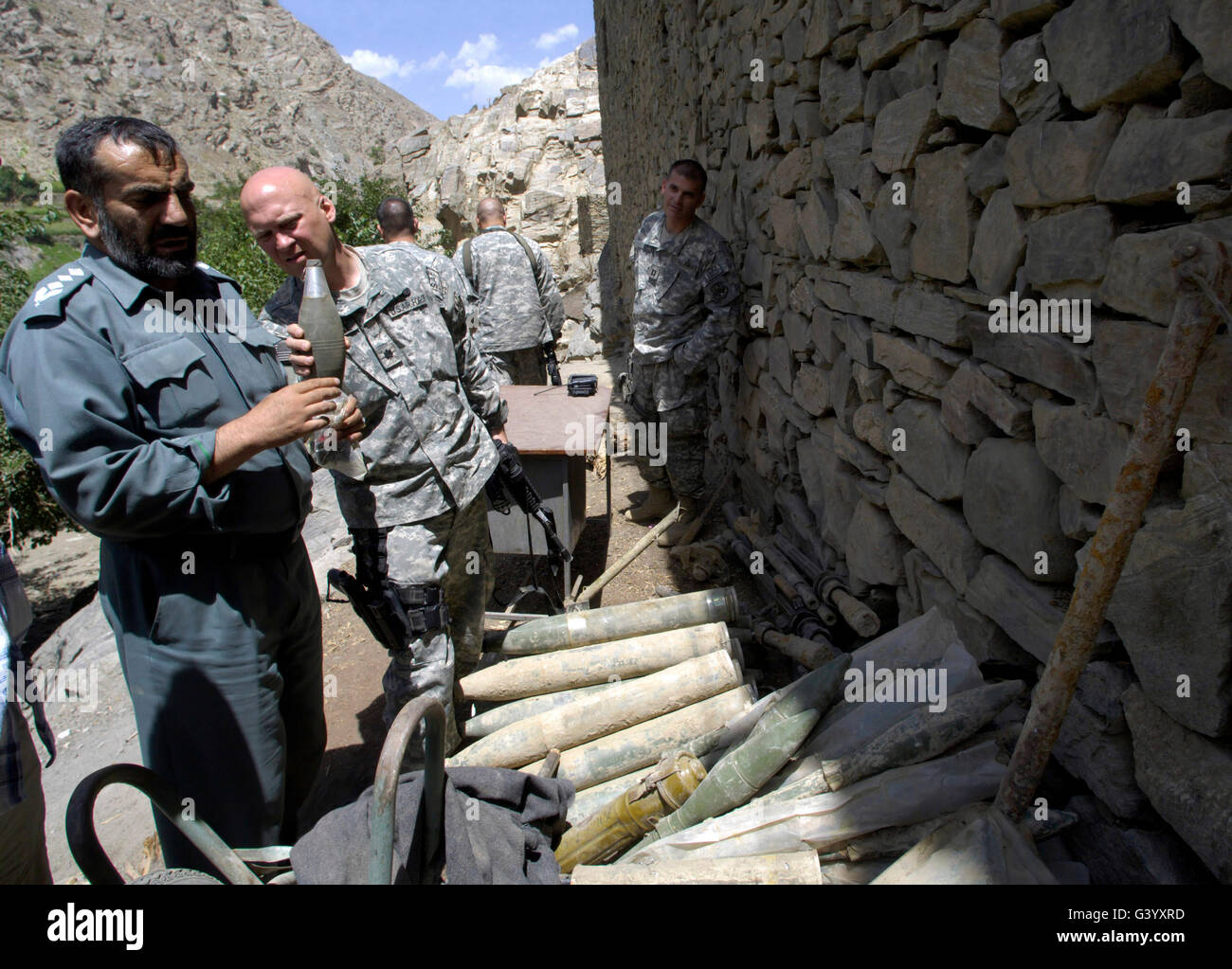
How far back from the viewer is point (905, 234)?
2414 mm

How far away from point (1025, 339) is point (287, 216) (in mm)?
1964

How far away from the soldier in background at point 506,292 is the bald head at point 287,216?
329cm

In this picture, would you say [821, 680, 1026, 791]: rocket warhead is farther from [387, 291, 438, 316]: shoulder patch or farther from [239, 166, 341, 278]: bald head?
[239, 166, 341, 278]: bald head

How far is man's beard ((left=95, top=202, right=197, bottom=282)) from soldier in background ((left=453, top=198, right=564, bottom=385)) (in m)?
3.66

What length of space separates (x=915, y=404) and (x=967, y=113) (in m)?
0.86

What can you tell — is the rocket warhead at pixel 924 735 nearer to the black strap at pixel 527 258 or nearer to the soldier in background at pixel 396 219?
the soldier in background at pixel 396 219

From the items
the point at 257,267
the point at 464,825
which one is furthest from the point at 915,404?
the point at 257,267

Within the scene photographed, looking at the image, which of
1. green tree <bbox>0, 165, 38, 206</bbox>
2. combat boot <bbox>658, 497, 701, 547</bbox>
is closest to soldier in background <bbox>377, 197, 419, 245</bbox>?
combat boot <bbox>658, 497, 701, 547</bbox>

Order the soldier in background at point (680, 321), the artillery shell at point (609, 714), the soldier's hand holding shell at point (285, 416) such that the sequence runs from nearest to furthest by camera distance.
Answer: the soldier's hand holding shell at point (285, 416) → the artillery shell at point (609, 714) → the soldier in background at point (680, 321)

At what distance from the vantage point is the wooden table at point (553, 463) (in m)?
3.59

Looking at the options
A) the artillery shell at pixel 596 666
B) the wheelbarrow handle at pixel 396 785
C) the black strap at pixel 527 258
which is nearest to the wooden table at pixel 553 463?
the artillery shell at pixel 596 666

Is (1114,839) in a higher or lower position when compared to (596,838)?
higher
